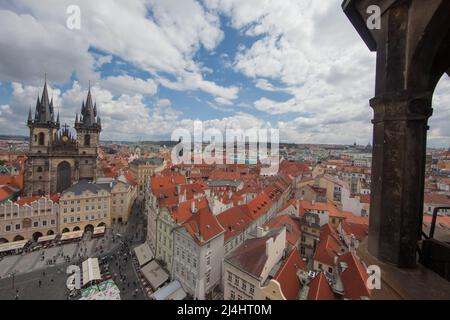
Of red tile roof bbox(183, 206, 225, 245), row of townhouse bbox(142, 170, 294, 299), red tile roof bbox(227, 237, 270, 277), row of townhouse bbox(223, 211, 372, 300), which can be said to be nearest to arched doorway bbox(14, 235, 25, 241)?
row of townhouse bbox(142, 170, 294, 299)

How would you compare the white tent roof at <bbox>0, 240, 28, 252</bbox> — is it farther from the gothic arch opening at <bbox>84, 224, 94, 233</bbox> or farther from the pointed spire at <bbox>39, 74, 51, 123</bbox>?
the pointed spire at <bbox>39, 74, 51, 123</bbox>

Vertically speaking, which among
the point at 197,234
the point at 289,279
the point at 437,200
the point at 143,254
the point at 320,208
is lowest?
the point at 143,254

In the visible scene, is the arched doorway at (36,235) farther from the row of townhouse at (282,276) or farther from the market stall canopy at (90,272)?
the row of townhouse at (282,276)

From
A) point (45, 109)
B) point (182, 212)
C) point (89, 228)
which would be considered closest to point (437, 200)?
point (182, 212)

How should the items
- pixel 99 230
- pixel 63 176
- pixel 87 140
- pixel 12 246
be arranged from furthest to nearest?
pixel 87 140 → pixel 63 176 → pixel 99 230 → pixel 12 246

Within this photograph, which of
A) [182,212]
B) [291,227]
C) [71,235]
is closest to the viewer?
[182,212]

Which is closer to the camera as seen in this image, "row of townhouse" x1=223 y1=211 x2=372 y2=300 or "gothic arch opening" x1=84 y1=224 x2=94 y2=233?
"row of townhouse" x1=223 y1=211 x2=372 y2=300

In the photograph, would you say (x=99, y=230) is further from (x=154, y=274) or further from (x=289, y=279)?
(x=289, y=279)

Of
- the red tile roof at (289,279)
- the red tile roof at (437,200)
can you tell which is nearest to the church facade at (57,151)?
the red tile roof at (289,279)
